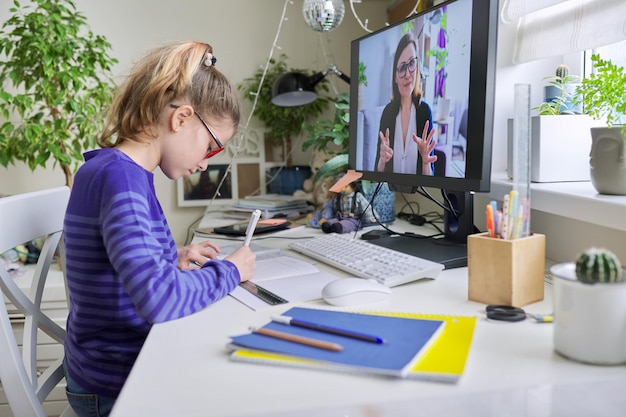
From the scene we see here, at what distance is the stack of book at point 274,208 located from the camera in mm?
1977

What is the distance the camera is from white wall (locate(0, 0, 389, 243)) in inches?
97.0

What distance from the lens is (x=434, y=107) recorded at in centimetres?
114

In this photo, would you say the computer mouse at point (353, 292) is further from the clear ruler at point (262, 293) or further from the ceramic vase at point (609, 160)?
the ceramic vase at point (609, 160)

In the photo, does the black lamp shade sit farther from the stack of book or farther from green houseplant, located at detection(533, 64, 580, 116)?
green houseplant, located at detection(533, 64, 580, 116)

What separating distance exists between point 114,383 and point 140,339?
0.07 metres

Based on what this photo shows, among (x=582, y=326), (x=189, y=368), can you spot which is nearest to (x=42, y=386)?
(x=189, y=368)

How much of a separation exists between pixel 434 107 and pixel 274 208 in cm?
101

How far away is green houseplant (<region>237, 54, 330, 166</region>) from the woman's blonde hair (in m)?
1.37

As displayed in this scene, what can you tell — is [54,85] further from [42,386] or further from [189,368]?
[189,368]

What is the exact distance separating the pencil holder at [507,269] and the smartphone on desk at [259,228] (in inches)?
33.4

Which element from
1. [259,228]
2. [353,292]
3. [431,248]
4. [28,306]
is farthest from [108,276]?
[259,228]

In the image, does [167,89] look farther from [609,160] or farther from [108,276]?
[609,160]

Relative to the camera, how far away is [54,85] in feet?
6.84

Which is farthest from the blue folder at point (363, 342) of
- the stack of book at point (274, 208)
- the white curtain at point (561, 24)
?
the stack of book at point (274, 208)
